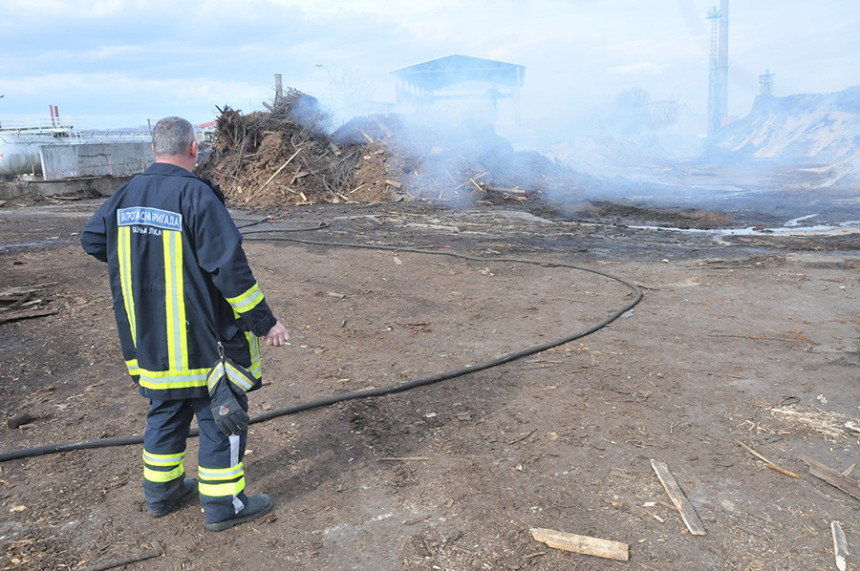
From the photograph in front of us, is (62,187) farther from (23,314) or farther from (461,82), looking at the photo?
(461,82)

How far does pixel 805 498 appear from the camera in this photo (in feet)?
10.0

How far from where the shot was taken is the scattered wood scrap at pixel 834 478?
3068mm

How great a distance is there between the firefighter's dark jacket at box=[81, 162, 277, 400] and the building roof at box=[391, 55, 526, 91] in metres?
32.5

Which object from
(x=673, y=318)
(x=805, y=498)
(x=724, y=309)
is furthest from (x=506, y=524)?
(x=724, y=309)

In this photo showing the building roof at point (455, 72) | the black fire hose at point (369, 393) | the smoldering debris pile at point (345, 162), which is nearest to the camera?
the black fire hose at point (369, 393)

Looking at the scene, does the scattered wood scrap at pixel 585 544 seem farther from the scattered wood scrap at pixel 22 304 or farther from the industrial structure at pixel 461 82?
the industrial structure at pixel 461 82

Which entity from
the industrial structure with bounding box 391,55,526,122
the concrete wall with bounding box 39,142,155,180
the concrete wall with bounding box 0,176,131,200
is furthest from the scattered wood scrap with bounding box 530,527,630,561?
the industrial structure with bounding box 391,55,526,122

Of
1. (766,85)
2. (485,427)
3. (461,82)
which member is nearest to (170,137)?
(485,427)

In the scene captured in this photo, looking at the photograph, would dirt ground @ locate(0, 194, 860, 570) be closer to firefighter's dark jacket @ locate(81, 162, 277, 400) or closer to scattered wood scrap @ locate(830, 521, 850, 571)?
scattered wood scrap @ locate(830, 521, 850, 571)

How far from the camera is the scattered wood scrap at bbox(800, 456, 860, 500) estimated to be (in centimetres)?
307

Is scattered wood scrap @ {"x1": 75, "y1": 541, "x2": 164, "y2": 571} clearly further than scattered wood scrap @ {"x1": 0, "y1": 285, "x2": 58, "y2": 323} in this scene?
No

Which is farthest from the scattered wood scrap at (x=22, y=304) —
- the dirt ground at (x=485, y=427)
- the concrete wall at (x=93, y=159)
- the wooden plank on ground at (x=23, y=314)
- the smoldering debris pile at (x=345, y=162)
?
the concrete wall at (x=93, y=159)

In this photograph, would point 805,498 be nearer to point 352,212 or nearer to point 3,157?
point 352,212

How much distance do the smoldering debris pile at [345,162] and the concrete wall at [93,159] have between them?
581 centimetres
